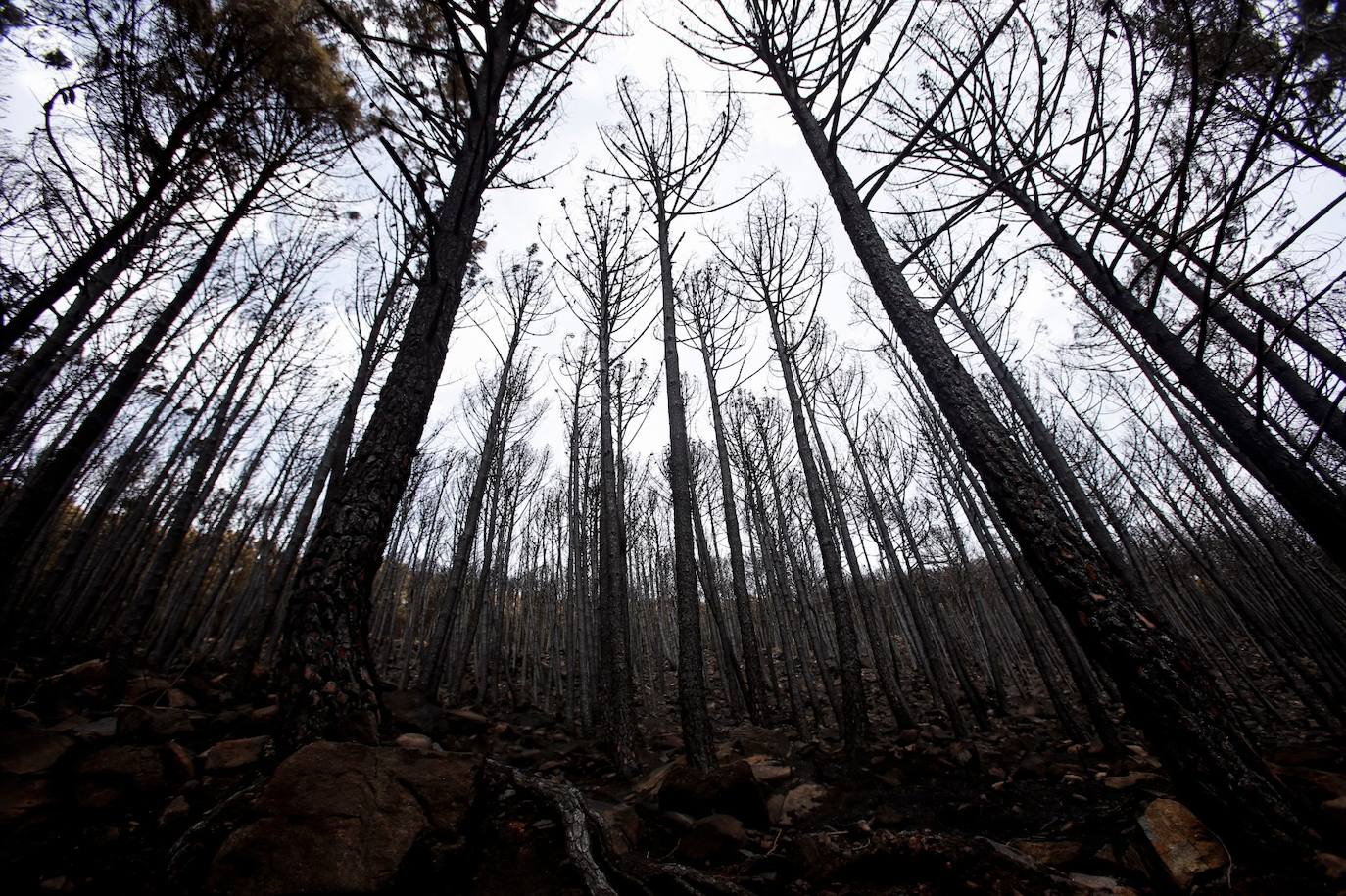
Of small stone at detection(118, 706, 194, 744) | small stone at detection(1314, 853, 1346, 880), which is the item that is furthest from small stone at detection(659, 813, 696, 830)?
small stone at detection(118, 706, 194, 744)

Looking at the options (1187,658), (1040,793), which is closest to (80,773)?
(1187,658)

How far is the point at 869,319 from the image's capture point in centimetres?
1027

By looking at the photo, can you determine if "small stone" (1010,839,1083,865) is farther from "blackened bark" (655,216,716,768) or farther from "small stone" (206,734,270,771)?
"small stone" (206,734,270,771)

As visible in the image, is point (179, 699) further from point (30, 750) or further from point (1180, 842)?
point (1180, 842)

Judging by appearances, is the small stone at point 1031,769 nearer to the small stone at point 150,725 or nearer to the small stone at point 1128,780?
the small stone at point 1128,780

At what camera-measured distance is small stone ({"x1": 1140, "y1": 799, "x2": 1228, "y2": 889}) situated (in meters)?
1.87

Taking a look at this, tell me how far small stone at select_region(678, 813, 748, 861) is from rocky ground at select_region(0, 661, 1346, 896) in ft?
0.04

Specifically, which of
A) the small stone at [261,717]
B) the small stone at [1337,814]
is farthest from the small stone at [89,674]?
the small stone at [1337,814]

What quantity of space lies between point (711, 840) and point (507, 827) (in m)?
1.51

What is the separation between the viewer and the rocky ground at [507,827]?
150 cm

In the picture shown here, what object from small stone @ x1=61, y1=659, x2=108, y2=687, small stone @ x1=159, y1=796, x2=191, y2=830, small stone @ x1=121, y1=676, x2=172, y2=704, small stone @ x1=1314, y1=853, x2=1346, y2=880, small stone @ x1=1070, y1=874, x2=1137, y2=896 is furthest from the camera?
small stone @ x1=61, y1=659, x2=108, y2=687

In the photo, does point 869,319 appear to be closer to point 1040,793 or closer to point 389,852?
point 1040,793

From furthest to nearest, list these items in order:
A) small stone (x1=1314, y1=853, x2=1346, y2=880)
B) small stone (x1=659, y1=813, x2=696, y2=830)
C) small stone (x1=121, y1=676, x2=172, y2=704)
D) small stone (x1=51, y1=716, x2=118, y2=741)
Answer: small stone (x1=121, y1=676, x2=172, y2=704)
small stone (x1=51, y1=716, x2=118, y2=741)
small stone (x1=659, y1=813, x2=696, y2=830)
small stone (x1=1314, y1=853, x2=1346, y2=880)

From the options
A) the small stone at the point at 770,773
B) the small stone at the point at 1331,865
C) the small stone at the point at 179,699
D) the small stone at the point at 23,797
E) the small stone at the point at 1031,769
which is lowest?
the small stone at the point at 1031,769
